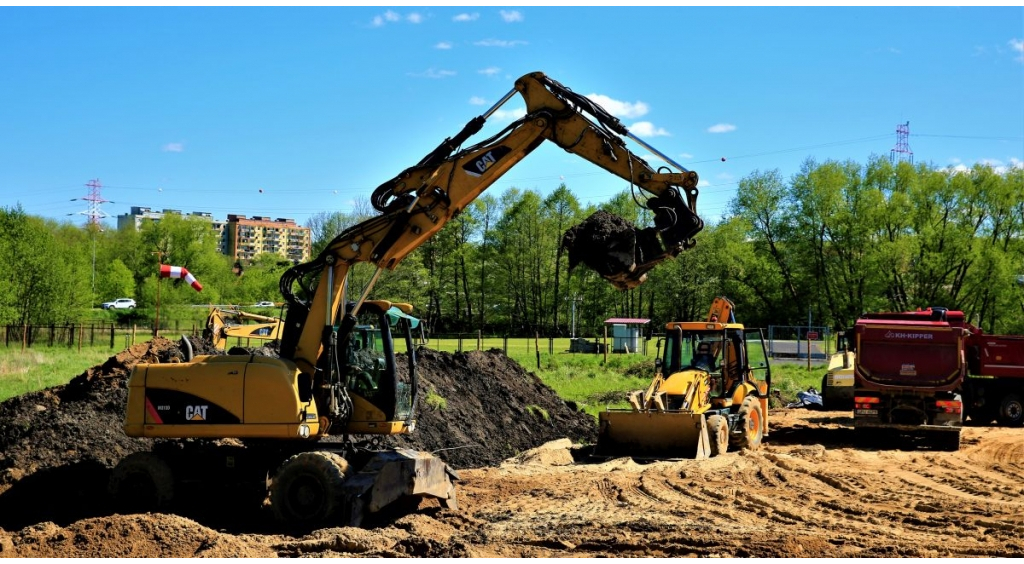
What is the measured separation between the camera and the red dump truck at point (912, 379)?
1856cm

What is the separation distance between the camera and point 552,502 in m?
11.8

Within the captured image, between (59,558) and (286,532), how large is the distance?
2202 millimetres

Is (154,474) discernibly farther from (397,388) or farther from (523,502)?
(523,502)

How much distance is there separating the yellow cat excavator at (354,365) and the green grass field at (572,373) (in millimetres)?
12741

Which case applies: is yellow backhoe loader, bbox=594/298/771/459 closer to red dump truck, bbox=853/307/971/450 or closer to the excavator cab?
red dump truck, bbox=853/307/971/450

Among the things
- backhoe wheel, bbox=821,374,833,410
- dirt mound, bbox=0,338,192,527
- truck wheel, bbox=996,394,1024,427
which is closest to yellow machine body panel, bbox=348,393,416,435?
dirt mound, bbox=0,338,192,527

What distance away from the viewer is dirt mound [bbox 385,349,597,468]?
56.0ft

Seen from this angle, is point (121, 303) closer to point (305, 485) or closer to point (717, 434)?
point (717, 434)

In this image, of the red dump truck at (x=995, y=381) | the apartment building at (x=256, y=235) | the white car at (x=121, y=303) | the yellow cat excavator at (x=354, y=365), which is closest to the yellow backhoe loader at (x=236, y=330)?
the yellow cat excavator at (x=354, y=365)

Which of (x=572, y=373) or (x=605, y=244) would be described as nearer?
(x=605, y=244)

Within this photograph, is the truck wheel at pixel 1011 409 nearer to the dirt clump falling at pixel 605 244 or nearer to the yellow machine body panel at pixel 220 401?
the dirt clump falling at pixel 605 244

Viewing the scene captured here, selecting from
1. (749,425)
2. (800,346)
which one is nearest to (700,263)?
(800,346)

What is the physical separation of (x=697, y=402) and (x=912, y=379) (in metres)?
5.41

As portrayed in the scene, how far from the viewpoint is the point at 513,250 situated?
70.4 meters
